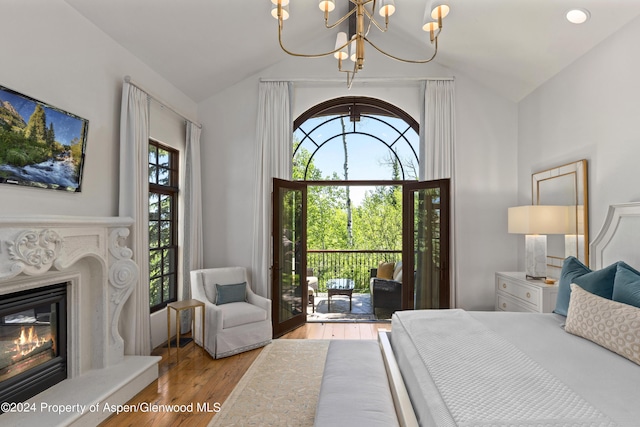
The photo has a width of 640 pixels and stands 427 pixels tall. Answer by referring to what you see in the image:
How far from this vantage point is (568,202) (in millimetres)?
3383

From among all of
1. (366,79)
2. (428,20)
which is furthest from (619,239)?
(366,79)

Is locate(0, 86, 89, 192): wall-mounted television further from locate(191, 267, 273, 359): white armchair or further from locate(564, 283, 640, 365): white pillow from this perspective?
locate(564, 283, 640, 365): white pillow

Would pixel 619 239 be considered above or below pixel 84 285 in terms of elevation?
above

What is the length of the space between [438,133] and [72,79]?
12.8 ft

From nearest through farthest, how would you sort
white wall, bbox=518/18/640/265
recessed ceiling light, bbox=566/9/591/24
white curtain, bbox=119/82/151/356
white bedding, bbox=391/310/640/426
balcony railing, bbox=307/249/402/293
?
1. white bedding, bbox=391/310/640/426
2. white wall, bbox=518/18/640/265
3. recessed ceiling light, bbox=566/9/591/24
4. white curtain, bbox=119/82/151/356
5. balcony railing, bbox=307/249/402/293

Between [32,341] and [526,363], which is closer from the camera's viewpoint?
[526,363]

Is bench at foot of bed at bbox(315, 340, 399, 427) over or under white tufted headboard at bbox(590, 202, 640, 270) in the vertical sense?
under

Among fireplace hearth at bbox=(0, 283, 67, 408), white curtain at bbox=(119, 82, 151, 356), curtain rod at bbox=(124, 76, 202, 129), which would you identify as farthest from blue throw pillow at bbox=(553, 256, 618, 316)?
curtain rod at bbox=(124, 76, 202, 129)

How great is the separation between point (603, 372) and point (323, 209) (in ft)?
23.5

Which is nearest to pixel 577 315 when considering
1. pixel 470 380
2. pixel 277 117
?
pixel 470 380

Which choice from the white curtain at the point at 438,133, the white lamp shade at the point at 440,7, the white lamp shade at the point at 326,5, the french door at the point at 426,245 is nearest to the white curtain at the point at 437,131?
the white curtain at the point at 438,133

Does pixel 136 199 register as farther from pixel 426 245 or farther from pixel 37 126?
pixel 426 245

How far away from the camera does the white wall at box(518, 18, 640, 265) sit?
8.76 feet

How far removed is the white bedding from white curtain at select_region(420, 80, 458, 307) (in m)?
→ 2.46
